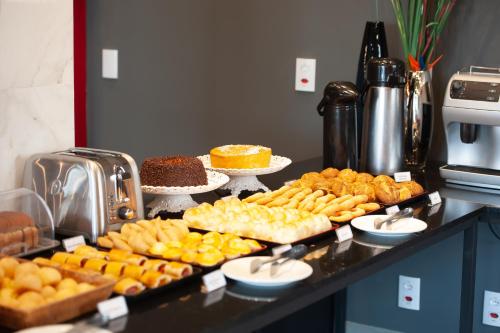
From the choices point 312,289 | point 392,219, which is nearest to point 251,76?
point 392,219

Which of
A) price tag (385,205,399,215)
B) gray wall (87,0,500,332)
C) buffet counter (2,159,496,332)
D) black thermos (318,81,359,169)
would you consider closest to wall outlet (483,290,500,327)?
gray wall (87,0,500,332)

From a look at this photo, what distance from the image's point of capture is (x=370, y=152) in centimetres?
270

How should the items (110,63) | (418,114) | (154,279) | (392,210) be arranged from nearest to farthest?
(154,279), (392,210), (418,114), (110,63)

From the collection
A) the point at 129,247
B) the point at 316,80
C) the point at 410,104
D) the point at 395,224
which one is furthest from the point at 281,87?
the point at 129,247

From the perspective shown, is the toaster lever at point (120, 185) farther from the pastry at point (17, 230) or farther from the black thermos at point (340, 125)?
the black thermos at point (340, 125)

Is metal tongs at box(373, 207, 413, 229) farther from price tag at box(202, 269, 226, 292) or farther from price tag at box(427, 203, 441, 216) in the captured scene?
price tag at box(202, 269, 226, 292)

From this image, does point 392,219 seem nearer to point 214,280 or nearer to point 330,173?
point 330,173

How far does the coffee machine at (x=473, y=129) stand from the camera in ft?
8.49

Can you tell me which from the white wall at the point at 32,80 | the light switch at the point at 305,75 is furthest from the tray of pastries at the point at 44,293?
the light switch at the point at 305,75

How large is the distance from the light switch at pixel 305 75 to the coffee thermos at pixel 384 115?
2.09 ft

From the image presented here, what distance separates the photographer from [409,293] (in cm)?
307

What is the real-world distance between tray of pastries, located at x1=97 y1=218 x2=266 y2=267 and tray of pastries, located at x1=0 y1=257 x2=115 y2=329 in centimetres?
24

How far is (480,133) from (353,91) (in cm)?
43

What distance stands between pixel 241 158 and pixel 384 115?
49cm
